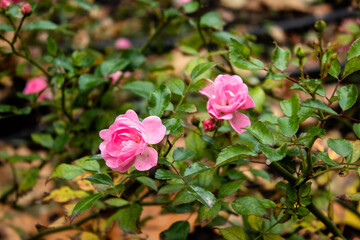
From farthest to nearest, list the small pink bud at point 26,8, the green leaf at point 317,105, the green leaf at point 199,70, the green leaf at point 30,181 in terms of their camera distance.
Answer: the green leaf at point 30,181 < the small pink bud at point 26,8 < the green leaf at point 199,70 < the green leaf at point 317,105

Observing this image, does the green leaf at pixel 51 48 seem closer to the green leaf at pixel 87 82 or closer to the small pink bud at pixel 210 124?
the green leaf at pixel 87 82

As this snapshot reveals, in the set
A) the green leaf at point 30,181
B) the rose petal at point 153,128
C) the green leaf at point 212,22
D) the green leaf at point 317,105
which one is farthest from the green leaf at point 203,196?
the green leaf at point 30,181

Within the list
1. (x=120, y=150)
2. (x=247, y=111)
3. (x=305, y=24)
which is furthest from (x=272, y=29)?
(x=120, y=150)

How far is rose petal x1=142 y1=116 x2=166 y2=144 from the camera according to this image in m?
0.57

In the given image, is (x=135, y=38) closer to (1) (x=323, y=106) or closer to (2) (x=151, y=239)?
(2) (x=151, y=239)

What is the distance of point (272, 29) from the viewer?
8.09 feet

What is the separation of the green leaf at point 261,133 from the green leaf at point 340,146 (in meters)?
0.11

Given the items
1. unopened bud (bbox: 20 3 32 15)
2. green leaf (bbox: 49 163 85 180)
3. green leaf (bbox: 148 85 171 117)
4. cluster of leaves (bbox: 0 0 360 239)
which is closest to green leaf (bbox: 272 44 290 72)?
cluster of leaves (bbox: 0 0 360 239)

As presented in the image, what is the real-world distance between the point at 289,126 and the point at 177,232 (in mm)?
350

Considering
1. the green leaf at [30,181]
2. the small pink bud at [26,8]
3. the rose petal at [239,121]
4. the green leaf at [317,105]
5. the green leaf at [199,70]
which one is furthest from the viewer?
the green leaf at [30,181]

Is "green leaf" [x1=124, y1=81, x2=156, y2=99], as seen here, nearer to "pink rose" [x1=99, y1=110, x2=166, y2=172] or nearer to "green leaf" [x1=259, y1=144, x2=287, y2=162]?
"pink rose" [x1=99, y1=110, x2=166, y2=172]

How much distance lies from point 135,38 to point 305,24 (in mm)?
1247

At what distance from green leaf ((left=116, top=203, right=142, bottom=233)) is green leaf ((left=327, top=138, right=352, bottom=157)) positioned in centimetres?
44

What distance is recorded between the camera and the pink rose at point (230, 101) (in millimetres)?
599
